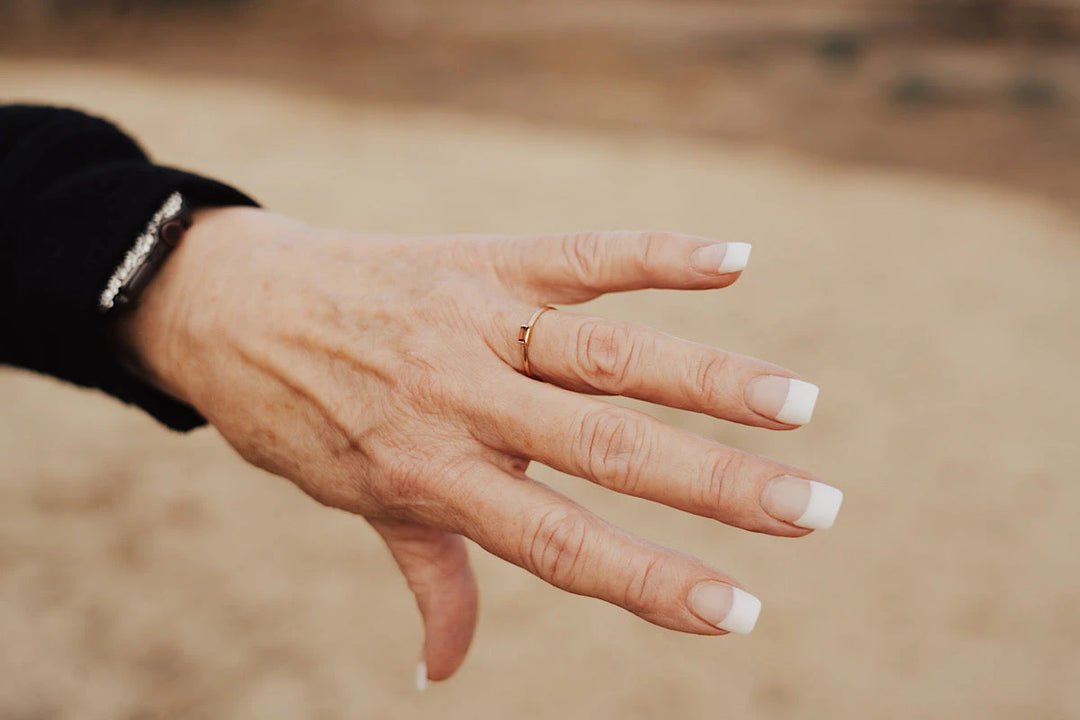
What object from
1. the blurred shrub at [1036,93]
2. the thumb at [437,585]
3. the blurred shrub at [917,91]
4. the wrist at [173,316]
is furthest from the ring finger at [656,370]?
the blurred shrub at [1036,93]

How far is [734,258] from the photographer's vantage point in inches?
44.1

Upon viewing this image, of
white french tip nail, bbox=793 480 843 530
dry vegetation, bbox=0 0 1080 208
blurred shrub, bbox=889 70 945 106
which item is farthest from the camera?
blurred shrub, bbox=889 70 945 106

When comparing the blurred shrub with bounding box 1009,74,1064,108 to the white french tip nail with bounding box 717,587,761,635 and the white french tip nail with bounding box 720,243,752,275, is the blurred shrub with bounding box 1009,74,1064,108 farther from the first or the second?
the white french tip nail with bounding box 717,587,761,635

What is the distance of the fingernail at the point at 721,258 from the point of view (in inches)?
44.1

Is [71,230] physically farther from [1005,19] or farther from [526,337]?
[1005,19]

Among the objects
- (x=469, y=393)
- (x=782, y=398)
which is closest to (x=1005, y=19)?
(x=782, y=398)

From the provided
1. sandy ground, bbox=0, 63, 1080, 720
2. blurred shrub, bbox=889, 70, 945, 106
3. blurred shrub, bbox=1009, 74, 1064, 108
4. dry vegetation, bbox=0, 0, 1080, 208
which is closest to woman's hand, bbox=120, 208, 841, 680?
sandy ground, bbox=0, 63, 1080, 720

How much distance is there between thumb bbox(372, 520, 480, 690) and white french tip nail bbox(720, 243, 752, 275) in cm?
66

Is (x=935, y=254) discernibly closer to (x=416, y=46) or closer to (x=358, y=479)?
(x=358, y=479)

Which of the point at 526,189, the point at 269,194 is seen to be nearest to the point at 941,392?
the point at 526,189

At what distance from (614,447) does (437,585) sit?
460 mm

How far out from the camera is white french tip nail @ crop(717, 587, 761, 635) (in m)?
1.03

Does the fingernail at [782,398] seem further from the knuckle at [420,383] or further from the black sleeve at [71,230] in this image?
the black sleeve at [71,230]

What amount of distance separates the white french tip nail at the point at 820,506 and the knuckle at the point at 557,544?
30cm
